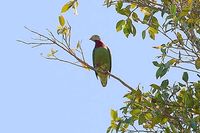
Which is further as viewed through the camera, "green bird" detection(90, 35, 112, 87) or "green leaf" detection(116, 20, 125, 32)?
"green bird" detection(90, 35, 112, 87)

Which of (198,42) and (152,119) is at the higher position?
(198,42)

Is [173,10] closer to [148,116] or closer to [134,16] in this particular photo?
[134,16]

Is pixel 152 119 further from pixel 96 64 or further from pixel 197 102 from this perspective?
pixel 96 64

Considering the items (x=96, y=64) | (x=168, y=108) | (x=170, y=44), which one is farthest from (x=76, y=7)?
(x=96, y=64)

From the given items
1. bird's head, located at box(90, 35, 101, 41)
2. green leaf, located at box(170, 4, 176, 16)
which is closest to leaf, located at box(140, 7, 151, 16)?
green leaf, located at box(170, 4, 176, 16)

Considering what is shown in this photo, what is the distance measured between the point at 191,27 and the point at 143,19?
651 mm

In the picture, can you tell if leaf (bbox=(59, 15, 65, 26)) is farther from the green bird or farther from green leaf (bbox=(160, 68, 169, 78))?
the green bird

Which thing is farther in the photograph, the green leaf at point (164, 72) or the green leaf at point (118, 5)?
the green leaf at point (118, 5)

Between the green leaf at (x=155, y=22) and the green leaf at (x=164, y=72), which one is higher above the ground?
the green leaf at (x=155, y=22)

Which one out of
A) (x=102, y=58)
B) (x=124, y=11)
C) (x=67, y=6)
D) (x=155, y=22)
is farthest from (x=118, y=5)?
(x=102, y=58)

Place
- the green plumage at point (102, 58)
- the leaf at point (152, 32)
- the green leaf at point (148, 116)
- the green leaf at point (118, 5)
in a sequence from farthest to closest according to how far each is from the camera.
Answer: the green plumage at point (102, 58), the leaf at point (152, 32), the green leaf at point (118, 5), the green leaf at point (148, 116)

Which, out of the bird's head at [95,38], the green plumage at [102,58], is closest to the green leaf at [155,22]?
the green plumage at [102,58]

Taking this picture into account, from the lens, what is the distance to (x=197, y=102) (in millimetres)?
4293

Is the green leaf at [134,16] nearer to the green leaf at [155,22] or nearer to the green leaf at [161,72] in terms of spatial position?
the green leaf at [155,22]
